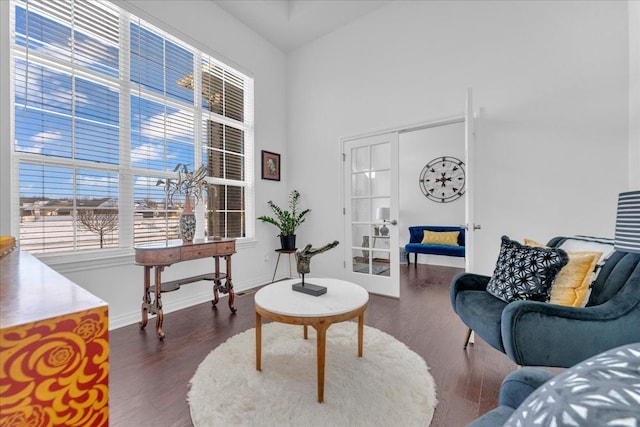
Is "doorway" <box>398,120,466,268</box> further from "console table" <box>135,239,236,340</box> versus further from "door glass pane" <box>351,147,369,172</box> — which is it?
"console table" <box>135,239,236,340</box>

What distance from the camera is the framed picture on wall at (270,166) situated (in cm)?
403

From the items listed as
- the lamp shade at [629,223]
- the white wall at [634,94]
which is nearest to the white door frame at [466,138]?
the lamp shade at [629,223]

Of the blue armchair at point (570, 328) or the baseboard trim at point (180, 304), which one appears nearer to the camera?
the blue armchair at point (570, 328)

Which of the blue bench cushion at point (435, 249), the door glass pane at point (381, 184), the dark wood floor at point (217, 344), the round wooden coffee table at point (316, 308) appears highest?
the door glass pane at point (381, 184)

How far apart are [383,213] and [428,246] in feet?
6.66

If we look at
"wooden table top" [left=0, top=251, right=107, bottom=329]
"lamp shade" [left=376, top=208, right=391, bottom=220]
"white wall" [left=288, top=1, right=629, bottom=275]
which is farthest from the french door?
"wooden table top" [left=0, top=251, right=107, bottom=329]

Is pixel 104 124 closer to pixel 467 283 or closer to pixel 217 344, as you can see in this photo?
pixel 217 344

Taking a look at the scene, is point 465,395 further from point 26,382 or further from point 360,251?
point 360,251

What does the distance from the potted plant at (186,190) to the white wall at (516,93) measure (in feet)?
6.01

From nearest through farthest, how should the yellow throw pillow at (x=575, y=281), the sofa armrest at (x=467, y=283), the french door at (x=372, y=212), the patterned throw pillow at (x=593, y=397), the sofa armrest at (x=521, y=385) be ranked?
the patterned throw pillow at (x=593, y=397), the sofa armrest at (x=521, y=385), the yellow throw pillow at (x=575, y=281), the sofa armrest at (x=467, y=283), the french door at (x=372, y=212)

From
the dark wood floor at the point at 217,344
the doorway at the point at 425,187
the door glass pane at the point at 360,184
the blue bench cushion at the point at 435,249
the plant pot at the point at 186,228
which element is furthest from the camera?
the doorway at the point at 425,187

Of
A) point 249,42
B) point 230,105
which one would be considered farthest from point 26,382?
point 249,42

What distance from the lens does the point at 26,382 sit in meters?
0.48

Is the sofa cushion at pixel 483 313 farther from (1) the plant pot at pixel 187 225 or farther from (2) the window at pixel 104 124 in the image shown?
(2) the window at pixel 104 124
